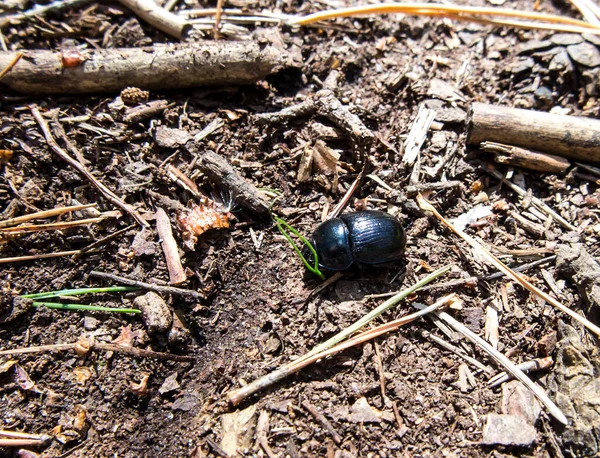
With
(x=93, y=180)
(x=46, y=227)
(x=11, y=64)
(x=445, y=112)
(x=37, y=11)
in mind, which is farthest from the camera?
(x=37, y=11)

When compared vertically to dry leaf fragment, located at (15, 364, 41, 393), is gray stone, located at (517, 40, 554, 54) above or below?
above

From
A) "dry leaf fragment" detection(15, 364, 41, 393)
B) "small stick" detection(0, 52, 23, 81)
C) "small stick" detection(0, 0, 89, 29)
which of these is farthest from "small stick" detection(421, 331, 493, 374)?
"small stick" detection(0, 0, 89, 29)

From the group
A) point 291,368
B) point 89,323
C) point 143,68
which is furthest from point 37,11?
point 291,368

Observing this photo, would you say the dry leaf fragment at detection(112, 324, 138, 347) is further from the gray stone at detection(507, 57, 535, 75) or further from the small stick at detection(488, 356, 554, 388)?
the gray stone at detection(507, 57, 535, 75)

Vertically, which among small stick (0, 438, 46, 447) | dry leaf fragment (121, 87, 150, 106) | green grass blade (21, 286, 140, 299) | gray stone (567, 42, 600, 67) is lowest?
small stick (0, 438, 46, 447)

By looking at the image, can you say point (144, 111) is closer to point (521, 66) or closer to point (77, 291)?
point (77, 291)

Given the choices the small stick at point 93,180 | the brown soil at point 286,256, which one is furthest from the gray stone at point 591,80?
the small stick at point 93,180

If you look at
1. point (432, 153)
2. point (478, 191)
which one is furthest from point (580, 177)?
point (432, 153)

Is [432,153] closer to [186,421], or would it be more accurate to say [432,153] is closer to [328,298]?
[328,298]
